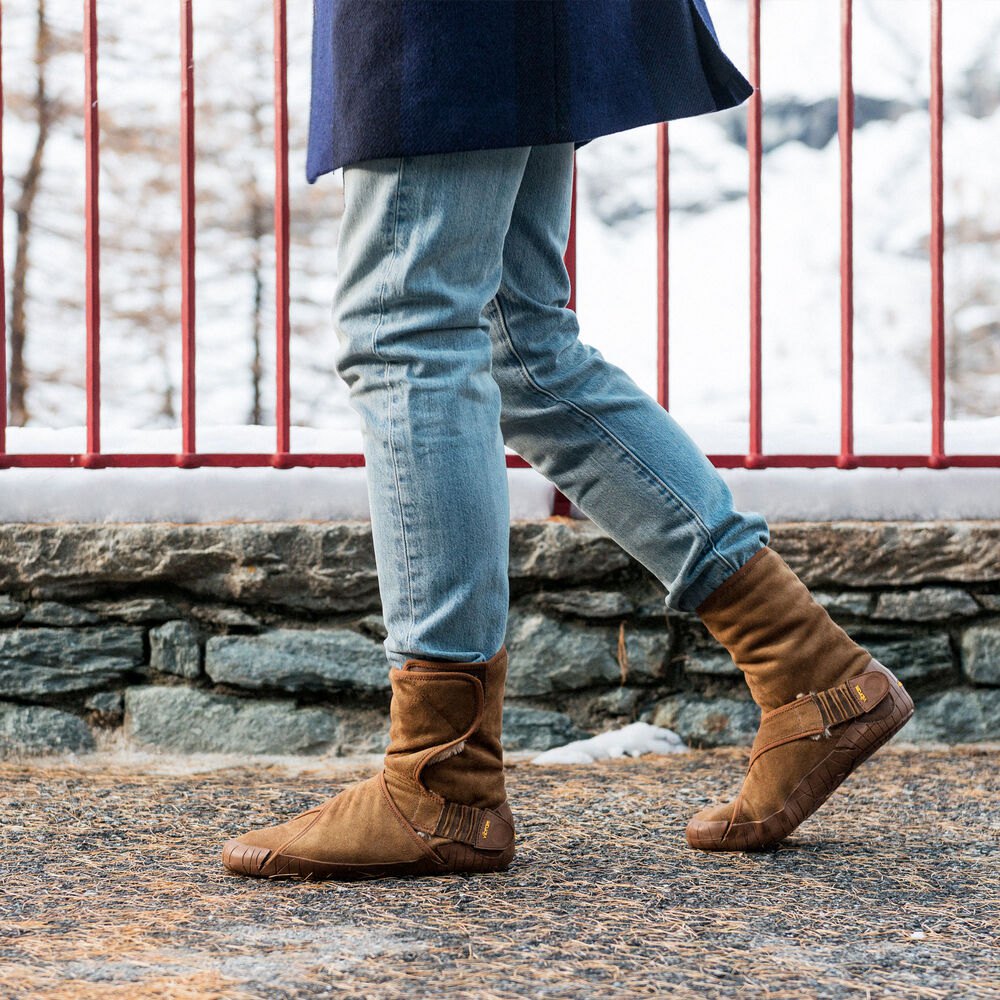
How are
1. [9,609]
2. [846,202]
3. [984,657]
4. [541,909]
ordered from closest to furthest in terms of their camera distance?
1. [541,909]
2. [9,609]
3. [984,657]
4. [846,202]

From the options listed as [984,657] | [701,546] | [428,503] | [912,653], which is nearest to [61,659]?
[428,503]

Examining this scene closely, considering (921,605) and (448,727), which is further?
(921,605)

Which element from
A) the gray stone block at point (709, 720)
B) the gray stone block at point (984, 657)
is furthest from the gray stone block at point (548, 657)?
the gray stone block at point (984, 657)

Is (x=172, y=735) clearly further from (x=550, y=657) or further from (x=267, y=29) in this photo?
(x=267, y=29)

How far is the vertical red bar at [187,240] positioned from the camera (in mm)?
2002

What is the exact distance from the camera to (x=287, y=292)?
6.89 ft

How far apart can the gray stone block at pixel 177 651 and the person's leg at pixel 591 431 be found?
92 cm

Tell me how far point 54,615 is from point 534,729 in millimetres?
844

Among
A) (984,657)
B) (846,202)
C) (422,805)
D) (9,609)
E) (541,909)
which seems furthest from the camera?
(846,202)

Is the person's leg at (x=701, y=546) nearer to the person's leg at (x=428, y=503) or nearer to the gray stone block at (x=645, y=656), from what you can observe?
the person's leg at (x=428, y=503)

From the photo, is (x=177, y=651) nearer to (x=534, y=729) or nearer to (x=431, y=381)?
(x=534, y=729)

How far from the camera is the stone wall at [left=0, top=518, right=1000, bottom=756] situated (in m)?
1.97

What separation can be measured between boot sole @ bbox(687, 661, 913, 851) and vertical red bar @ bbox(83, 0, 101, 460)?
50.7 inches

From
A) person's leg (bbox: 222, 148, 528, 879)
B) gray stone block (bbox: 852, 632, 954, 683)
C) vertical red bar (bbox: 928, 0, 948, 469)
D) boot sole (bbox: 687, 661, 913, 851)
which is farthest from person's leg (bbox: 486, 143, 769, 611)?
vertical red bar (bbox: 928, 0, 948, 469)
